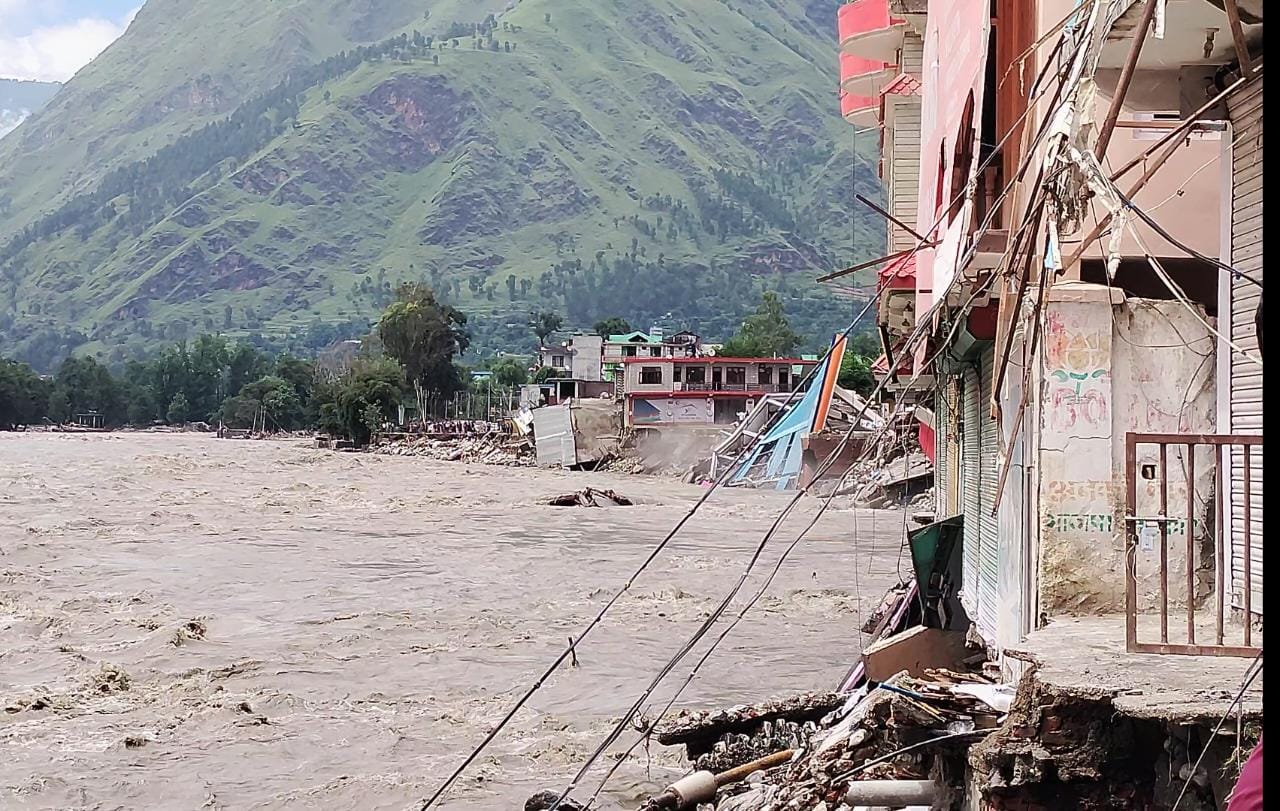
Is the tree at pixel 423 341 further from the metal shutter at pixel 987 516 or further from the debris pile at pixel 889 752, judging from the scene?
the debris pile at pixel 889 752

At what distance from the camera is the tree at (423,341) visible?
99500mm

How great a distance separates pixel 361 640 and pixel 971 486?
9.74m

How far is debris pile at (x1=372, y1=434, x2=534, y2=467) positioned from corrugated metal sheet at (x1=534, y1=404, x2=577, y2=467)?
173cm

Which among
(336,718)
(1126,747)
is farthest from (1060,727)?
(336,718)

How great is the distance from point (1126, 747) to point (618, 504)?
3913 centimetres

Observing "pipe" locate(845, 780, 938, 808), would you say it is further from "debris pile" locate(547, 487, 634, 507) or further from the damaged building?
"debris pile" locate(547, 487, 634, 507)

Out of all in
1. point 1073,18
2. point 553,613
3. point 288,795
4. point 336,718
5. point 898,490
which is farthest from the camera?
point 898,490

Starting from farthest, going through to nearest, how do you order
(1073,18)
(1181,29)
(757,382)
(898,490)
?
1. (757,382)
2. (898,490)
3. (1181,29)
4. (1073,18)

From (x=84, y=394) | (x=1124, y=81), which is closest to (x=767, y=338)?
(x=84, y=394)

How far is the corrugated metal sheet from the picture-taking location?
65.1m

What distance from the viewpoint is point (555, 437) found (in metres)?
66.5

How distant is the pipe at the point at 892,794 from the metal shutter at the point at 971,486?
15.0ft

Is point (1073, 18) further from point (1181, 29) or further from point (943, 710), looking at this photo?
point (943, 710)

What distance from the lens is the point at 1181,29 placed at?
586 centimetres
